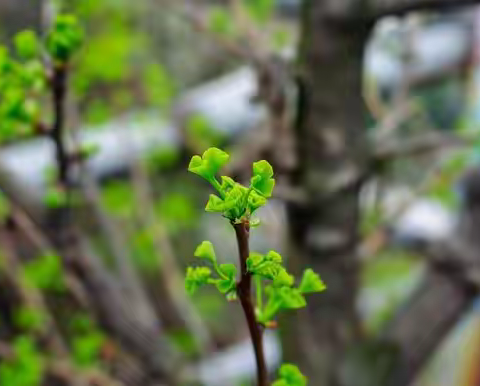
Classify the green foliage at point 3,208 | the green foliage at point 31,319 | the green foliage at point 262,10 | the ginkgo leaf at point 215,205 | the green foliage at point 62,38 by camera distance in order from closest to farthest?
1. the ginkgo leaf at point 215,205
2. the green foliage at point 62,38
3. the green foliage at point 3,208
4. the green foliage at point 31,319
5. the green foliage at point 262,10

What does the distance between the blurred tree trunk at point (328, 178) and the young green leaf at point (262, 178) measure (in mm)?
311

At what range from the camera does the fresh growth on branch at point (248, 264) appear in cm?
24

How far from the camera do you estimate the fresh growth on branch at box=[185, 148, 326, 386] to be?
24 centimetres

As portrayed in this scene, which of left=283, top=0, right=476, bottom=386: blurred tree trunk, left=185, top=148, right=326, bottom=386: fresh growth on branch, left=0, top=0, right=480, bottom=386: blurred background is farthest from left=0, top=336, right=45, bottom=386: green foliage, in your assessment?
left=185, top=148, right=326, bottom=386: fresh growth on branch

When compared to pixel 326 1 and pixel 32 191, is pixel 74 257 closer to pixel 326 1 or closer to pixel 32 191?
pixel 32 191

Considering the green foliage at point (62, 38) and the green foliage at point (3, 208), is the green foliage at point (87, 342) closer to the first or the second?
the green foliage at point (3, 208)

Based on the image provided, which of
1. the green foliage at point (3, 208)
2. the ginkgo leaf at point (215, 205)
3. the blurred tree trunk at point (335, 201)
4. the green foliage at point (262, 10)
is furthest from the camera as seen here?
the green foliage at point (262, 10)

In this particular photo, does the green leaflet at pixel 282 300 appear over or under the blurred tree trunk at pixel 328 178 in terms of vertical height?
under

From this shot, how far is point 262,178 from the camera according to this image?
0.78 ft

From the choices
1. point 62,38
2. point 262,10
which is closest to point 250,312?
point 62,38

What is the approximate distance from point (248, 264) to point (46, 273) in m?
0.56

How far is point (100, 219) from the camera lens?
83 cm

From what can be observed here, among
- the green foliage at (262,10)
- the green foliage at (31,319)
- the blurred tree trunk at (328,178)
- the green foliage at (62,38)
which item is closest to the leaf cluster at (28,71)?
the green foliage at (62,38)

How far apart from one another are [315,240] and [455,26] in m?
1.23
